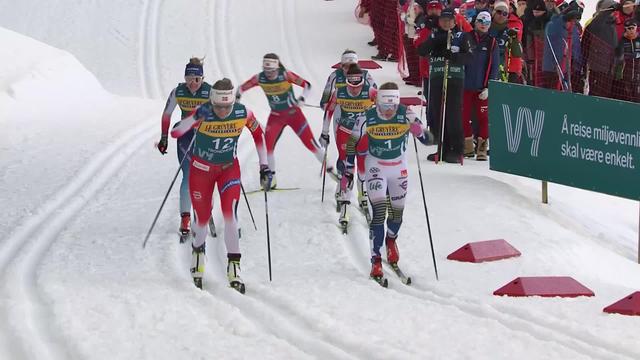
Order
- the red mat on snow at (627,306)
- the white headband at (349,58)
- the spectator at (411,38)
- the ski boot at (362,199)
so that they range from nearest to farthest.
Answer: the red mat on snow at (627,306), the ski boot at (362,199), the white headband at (349,58), the spectator at (411,38)

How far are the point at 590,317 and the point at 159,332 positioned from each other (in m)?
3.93

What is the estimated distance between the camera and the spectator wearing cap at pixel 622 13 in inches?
714

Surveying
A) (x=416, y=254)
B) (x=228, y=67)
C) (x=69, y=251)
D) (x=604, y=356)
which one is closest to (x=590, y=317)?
(x=604, y=356)

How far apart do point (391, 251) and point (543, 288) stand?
169 cm

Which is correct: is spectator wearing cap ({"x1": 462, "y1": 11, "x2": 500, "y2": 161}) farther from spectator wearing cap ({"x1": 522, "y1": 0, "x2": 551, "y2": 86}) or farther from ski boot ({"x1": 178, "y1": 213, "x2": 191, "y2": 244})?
ski boot ({"x1": 178, "y1": 213, "x2": 191, "y2": 244})

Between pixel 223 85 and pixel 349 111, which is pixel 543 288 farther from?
pixel 349 111

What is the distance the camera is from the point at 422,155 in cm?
1809

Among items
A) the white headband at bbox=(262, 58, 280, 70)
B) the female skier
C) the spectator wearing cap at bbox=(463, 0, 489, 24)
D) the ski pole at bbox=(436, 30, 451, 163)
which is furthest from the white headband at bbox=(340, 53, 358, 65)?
the spectator wearing cap at bbox=(463, 0, 489, 24)

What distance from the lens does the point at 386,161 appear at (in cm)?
1174

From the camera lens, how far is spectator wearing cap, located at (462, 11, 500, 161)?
16.8 metres

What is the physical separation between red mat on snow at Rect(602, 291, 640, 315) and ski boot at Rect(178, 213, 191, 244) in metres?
5.03

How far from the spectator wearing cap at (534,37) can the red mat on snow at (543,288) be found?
857cm

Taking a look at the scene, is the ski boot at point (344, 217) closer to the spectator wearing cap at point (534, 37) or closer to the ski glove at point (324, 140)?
the ski glove at point (324, 140)

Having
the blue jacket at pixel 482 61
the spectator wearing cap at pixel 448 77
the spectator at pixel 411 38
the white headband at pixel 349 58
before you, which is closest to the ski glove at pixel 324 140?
the white headband at pixel 349 58
